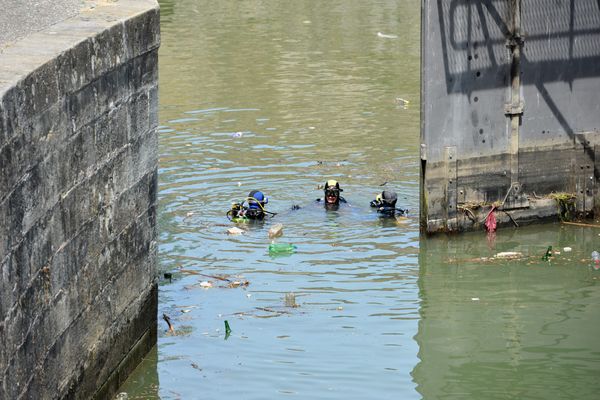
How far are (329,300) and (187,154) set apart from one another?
254 inches

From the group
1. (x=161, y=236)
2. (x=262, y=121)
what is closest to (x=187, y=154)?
(x=262, y=121)

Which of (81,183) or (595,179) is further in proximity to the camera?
(595,179)

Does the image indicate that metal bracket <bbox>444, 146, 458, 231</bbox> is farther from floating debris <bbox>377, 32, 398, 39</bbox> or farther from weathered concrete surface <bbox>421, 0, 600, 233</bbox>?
floating debris <bbox>377, 32, 398, 39</bbox>

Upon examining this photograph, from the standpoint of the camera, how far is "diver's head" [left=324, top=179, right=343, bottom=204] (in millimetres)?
14602

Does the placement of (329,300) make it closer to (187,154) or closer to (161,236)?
(161,236)

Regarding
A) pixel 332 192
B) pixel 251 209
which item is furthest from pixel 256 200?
pixel 332 192

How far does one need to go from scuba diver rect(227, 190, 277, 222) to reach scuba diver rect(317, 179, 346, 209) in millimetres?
694

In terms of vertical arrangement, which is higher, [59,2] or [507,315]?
[59,2]

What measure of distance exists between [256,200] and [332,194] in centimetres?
96

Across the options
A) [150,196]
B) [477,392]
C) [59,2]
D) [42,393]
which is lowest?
[477,392]

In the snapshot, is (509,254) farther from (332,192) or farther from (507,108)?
(332,192)

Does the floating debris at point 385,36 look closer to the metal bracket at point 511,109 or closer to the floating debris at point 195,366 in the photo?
the metal bracket at point 511,109

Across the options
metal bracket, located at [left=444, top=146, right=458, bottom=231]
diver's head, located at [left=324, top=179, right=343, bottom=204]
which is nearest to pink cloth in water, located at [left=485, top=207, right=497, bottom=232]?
metal bracket, located at [left=444, top=146, right=458, bottom=231]

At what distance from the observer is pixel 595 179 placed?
14.6 metres
